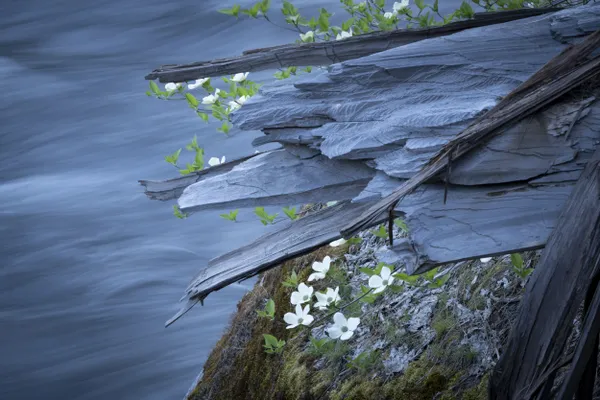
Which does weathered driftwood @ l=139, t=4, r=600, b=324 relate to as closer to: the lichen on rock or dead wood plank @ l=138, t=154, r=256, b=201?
dead wood plank @ l=138, t=154, r=256, b=201

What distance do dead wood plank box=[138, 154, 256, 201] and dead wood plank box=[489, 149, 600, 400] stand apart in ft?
2.28

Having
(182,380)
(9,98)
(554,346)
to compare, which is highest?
(554,346)

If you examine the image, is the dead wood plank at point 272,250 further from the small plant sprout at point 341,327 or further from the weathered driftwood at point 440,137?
the small plant sprout at point 341,327

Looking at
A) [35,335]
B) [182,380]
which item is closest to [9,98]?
[35,335]

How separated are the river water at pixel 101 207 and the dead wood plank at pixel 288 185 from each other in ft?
7.09

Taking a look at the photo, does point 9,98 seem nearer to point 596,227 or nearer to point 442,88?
point 442,88

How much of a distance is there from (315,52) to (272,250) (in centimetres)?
51

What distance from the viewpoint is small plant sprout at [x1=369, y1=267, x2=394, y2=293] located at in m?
1.69

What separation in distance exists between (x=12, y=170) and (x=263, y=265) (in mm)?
→ 3891

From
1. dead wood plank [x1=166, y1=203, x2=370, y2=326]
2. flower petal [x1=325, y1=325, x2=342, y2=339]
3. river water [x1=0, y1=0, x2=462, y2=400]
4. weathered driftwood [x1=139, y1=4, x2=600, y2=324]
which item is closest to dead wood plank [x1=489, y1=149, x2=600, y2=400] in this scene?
weathered driftwood [x1=139, y1=4, x2=600, y2=324]

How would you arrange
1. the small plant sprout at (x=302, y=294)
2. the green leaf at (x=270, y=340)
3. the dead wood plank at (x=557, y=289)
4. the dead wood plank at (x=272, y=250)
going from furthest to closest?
the green leaf at (x=270, y=340) → the small plant sprout at (x=302, y=294) → the dead wood plank at (x=272, y=250) → the dead wood plank at (x=557, y=289)

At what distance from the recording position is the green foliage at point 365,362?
1.91 m

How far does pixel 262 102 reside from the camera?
1361 millimetres

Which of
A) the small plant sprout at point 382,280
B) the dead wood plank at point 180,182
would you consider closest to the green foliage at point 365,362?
the small plant sprout at point 382,280
